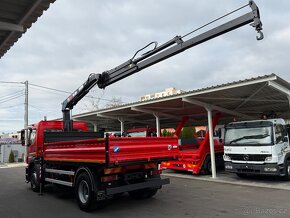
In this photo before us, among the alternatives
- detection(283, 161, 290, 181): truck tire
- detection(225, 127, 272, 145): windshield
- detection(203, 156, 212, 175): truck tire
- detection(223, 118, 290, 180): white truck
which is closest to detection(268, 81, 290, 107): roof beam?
detection(223, 118, 290, 180): white truck

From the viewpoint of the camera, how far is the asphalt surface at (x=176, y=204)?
731cm

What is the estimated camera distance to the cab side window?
11.4 m

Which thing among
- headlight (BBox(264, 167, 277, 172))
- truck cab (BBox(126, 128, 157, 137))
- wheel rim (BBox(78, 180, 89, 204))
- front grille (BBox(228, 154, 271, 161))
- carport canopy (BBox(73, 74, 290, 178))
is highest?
carport canopy (BBox(73, 74, 290, 178))

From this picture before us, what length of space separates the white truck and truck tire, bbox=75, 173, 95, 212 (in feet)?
21.0

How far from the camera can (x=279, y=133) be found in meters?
11.6

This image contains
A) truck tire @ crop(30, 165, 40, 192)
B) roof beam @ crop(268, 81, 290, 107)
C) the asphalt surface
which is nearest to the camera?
the asphalt surface

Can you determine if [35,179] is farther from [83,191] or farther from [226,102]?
[226,102]

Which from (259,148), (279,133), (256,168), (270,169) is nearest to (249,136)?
(259,148)

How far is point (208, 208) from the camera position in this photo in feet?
25.2

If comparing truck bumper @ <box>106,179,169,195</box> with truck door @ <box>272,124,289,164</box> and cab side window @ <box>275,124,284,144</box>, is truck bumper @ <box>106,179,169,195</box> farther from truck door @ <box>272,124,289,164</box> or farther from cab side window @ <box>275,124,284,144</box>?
Result: cab side window @ <box>275,124,284,144</box>

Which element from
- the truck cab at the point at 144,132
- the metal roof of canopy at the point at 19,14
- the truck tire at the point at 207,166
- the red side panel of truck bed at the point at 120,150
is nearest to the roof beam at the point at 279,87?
the red side panel of truck bed at the point at 120,150

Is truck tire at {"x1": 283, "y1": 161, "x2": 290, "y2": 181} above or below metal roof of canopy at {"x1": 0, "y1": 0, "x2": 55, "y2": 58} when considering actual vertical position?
below

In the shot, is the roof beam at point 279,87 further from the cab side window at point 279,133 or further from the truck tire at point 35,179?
the truck tire at point 35,179

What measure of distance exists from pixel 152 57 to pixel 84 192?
4290 mm
